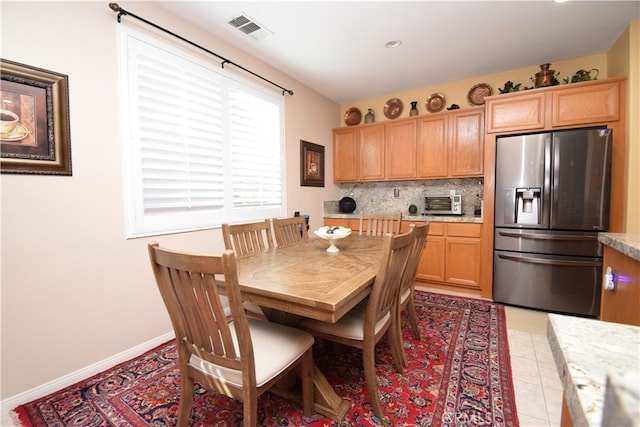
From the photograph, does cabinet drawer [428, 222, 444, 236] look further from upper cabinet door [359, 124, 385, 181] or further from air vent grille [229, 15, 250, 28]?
air vent grille [229, 15, 250, 28]

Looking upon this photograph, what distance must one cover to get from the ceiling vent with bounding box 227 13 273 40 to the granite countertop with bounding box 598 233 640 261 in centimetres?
282

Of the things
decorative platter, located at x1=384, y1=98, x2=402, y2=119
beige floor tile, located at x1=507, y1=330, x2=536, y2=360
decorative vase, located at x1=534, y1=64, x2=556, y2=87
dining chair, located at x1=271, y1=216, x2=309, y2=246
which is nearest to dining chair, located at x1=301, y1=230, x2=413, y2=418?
dining chair, located at x1=271, y1=216, x2=309, y2=246

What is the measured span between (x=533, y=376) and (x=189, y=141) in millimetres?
3074

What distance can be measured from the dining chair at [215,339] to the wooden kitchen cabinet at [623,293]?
1377 mm

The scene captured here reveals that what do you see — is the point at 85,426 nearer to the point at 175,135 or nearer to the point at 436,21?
the point at 175,135

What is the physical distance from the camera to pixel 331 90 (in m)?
4.07

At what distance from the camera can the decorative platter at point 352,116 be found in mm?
4516

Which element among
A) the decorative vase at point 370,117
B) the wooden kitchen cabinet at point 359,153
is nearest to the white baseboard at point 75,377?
the wooden kitchen cabinet at point 359,153

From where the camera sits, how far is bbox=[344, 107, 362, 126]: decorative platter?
178 inches

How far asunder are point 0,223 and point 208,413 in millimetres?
1510

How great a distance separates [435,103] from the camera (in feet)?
12.8

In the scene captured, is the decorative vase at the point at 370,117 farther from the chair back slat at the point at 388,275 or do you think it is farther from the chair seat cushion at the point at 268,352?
the chair seat cushion at the point at 268,352

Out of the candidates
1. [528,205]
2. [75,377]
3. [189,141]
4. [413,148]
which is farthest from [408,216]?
[75,377]

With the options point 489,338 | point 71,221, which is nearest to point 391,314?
point 489,338
